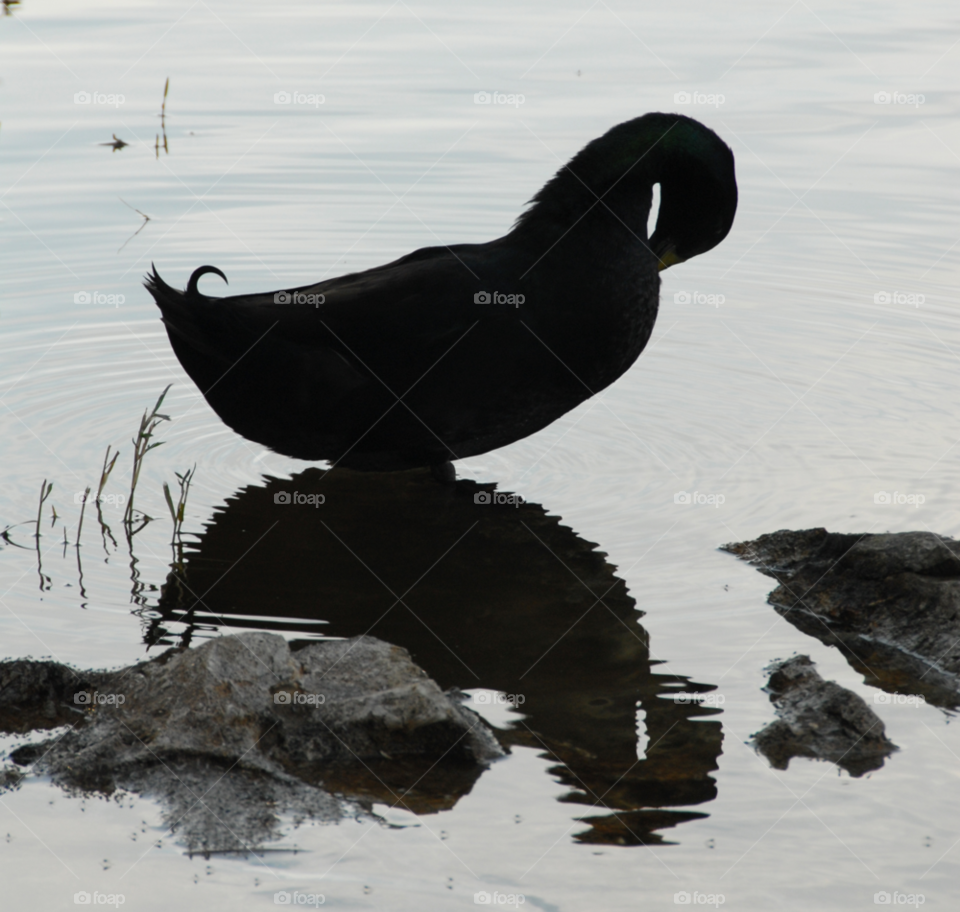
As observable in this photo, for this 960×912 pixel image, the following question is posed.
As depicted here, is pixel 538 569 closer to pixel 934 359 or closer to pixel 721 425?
pixel 721 425

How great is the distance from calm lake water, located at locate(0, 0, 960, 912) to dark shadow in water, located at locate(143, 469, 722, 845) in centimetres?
5

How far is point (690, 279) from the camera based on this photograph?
941cm

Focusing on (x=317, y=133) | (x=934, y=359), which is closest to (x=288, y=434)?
(x=934, y=359)

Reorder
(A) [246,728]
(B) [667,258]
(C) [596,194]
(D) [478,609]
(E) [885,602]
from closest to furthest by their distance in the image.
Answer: (A) [246,728] < (E) [885,602] < (D) [478,609] < (C) [596,194] < (B) [667,258]

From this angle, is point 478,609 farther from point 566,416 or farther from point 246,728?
point 566,416

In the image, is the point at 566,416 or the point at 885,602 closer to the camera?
the point at 885,602

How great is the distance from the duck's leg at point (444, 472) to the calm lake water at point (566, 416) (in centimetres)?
29

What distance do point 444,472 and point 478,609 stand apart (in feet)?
3.73

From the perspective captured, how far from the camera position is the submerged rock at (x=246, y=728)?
3775 mm

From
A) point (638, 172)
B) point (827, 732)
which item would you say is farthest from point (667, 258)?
point (827, 732)

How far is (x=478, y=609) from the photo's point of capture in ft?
17.2

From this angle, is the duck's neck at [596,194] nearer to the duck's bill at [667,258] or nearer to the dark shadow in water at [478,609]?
the duck's bill at [667,258]

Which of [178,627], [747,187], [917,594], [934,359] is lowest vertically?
[178,627]

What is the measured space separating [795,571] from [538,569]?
1100mm
